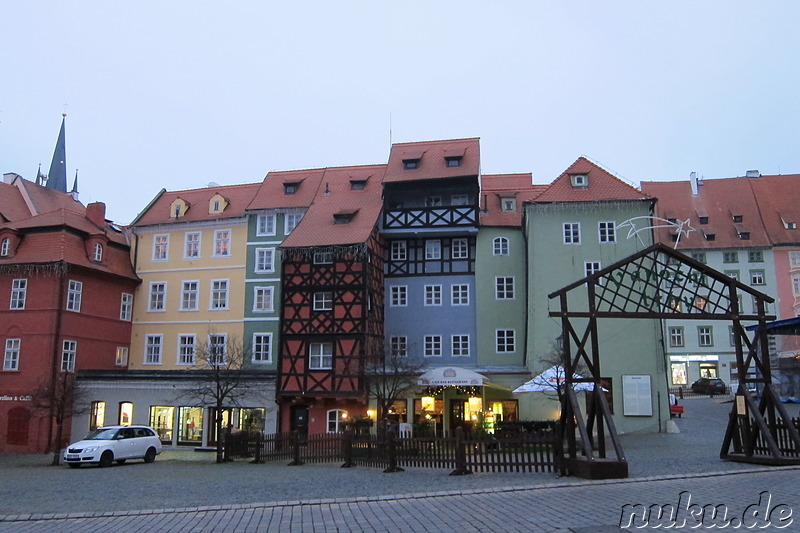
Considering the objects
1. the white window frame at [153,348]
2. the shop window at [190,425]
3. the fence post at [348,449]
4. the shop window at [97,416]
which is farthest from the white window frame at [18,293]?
the fence post at [348,449]

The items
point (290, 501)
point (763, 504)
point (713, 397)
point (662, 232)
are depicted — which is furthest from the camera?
point (662, 232)

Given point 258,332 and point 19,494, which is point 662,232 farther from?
point 19,494

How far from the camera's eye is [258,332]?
120ft

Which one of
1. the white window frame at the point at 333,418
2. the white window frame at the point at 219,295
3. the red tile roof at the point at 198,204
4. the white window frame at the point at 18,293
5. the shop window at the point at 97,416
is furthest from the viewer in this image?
the red tile roof at the point at 198,204

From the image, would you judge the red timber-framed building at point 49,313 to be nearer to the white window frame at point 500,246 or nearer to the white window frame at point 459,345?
the white window frame at point 459,345

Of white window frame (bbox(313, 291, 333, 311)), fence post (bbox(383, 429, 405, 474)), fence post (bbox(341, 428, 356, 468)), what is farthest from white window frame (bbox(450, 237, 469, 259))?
fence post (bbox(383, 429, 405, 474))

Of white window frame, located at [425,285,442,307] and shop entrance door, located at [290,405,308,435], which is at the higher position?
white window frame, located at [425,285,442,307]

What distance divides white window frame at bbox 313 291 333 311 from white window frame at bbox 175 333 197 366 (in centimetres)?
760

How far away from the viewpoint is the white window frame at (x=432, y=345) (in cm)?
3659

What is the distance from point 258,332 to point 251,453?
11.4 m

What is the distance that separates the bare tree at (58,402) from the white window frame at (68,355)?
88 centimetres

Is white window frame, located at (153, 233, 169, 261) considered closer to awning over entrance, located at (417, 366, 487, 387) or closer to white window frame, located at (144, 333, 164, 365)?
white window frame, located at (144, 333, 164, 365)

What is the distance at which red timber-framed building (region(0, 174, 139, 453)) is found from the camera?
3294 cm

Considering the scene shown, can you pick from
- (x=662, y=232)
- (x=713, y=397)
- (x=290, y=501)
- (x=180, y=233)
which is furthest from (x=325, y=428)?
(x=662, y=232)
